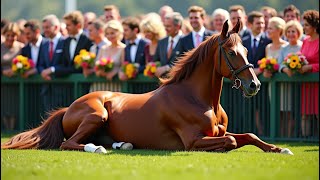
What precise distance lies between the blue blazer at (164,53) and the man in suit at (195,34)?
0.14 metres

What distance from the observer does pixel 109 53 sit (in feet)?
54.7

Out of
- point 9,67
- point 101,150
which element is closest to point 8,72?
point 9,67

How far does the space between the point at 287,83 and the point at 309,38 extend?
36.6 inches

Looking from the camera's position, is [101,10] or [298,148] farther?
[101,10]

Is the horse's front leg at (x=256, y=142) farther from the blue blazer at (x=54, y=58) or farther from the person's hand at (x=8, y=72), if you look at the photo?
the person's hand at (x=8, y=72)

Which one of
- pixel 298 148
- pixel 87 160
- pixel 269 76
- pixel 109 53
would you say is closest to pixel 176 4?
pixel 109 53

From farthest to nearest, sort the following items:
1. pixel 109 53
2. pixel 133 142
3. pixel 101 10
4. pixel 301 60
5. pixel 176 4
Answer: pixel 101 10 → pixel 176 4 → pixel 109 53 → pixel 301 60 → pixel 133 142

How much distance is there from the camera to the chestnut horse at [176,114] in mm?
11383

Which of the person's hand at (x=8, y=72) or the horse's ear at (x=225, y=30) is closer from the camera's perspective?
the horse's ear at (x=225, y=30)

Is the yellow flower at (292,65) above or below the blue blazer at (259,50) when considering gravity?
below

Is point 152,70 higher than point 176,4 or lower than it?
lower

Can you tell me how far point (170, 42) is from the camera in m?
16.0

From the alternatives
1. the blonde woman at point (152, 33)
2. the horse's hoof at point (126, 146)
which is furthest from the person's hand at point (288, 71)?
the horse's hoof at point (126, 146)

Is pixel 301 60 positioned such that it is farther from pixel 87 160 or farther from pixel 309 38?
pixel 87 160
